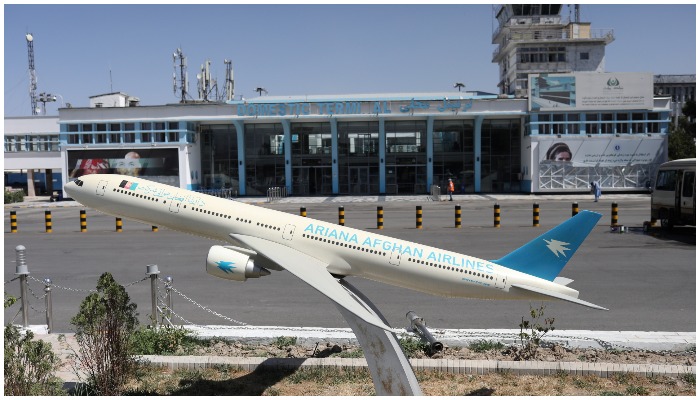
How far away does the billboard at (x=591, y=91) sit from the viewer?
54094 mm

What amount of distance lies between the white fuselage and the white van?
68.4 ft

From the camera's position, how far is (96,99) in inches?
2458

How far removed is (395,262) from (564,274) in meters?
11.2

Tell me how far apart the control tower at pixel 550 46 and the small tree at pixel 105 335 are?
2944 inches

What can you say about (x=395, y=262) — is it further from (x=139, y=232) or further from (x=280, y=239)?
(x=139, y=232)

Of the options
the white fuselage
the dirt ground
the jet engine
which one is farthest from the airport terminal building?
the jet engine

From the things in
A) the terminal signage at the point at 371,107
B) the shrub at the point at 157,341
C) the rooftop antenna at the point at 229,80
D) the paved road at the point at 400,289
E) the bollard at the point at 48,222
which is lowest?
the paved road at the point at 400,289

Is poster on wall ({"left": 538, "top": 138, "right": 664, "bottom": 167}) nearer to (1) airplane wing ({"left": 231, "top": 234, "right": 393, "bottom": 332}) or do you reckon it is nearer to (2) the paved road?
(2) the paved road

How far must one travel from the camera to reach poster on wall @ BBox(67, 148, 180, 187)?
183 ft

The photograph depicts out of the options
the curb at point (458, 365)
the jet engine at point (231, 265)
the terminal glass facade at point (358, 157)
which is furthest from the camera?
the terminal glass facade at point (358, 157)

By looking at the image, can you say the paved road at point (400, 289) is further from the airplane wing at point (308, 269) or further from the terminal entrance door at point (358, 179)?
the terminal entrance door at point (358, 179)

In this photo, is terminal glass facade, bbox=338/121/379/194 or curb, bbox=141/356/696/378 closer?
curb, bbox=141/356/696/378

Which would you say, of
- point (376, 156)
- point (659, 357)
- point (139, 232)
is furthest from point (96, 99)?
point (659, 357)

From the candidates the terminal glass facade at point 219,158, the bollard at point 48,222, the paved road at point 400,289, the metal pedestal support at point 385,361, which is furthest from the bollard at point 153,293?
the terminal glass facade at point 219,158
